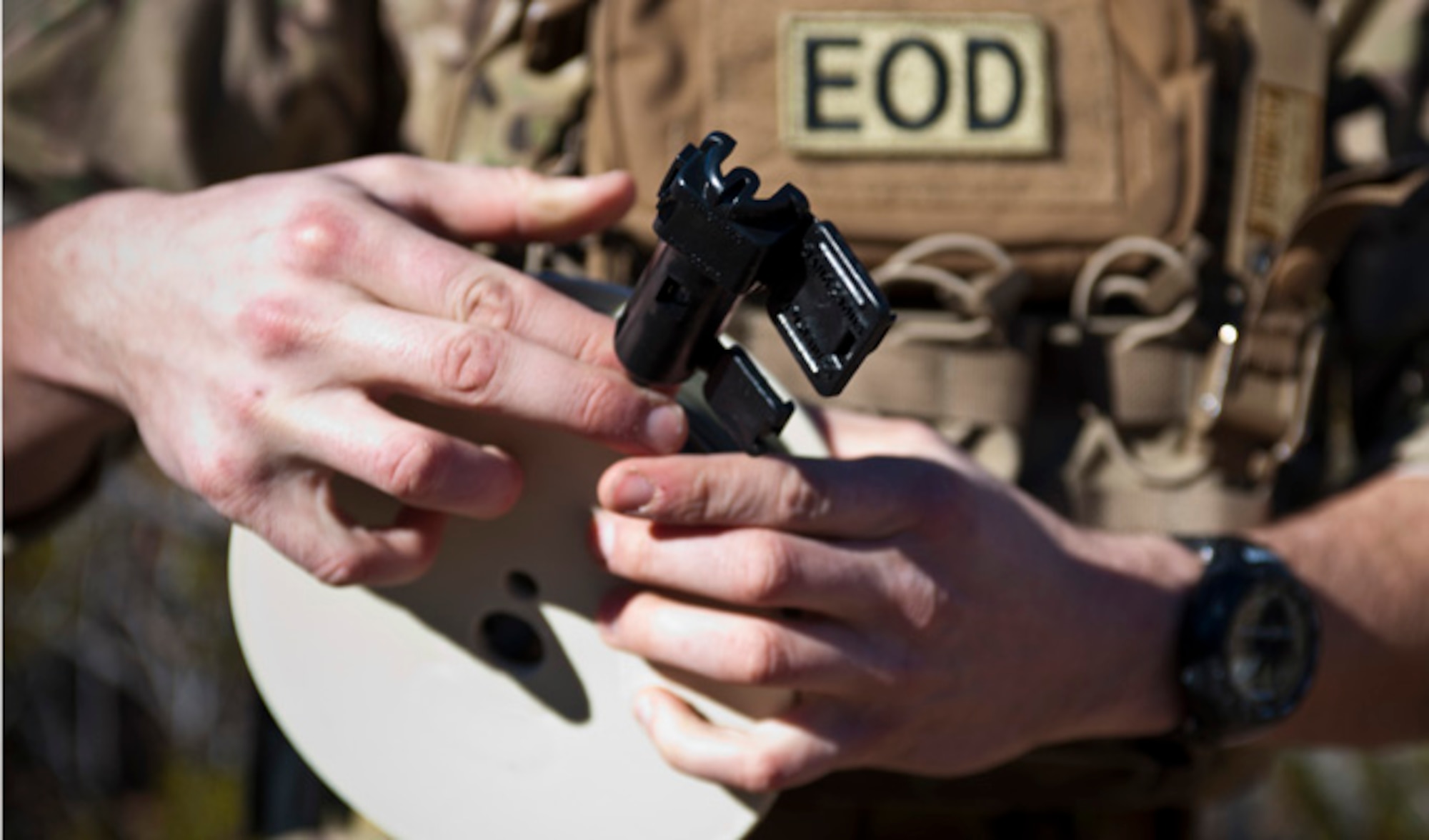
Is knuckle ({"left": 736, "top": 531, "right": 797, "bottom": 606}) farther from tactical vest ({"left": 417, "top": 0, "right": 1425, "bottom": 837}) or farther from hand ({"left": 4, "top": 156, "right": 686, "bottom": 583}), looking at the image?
tactical vest ({"left": 417, "top": 0, "right": 1425, "bottom": 837})

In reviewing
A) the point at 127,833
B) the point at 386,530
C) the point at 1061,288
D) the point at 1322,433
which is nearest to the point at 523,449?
the point at 386,530

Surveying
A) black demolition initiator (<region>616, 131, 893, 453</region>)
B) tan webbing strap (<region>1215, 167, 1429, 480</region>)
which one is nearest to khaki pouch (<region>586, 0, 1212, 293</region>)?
tan webbing strap (<region>1215, 167, 1429, 480</region>)

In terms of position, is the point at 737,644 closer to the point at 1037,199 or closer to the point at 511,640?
the point at 511,640

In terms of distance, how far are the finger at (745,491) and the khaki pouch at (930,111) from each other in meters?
0.42

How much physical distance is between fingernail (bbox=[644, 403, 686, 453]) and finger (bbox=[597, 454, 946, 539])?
0.04 feet

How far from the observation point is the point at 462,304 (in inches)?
35.1

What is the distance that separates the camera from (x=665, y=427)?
88cm

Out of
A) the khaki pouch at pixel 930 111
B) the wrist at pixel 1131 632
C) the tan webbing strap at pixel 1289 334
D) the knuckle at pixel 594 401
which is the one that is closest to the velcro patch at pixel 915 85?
the khaki pouch at pixel 930 111

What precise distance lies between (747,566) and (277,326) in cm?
33

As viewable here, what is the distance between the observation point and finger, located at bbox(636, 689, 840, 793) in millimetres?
955

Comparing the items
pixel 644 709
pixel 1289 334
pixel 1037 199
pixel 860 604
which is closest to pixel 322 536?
pixel 644 709

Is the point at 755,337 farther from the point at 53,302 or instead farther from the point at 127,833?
the point at 127,833

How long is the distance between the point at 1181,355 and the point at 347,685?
0.81m

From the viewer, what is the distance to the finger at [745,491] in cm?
87
